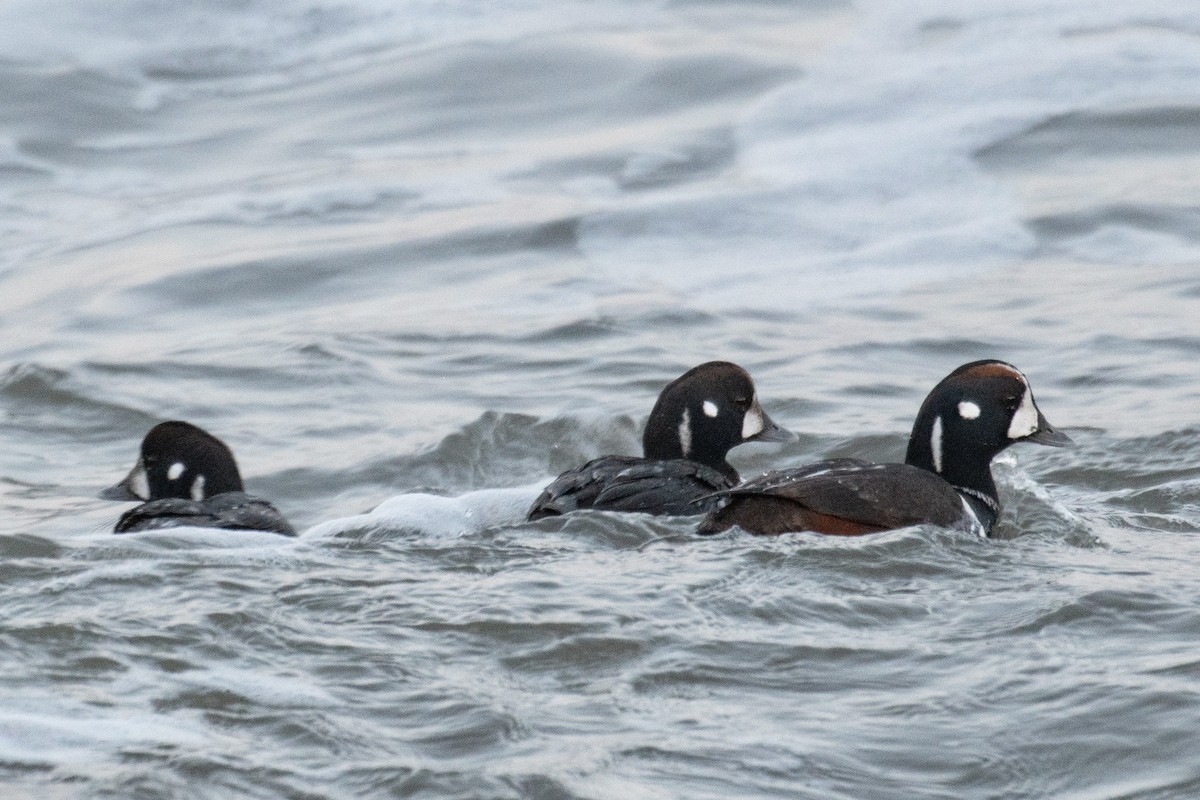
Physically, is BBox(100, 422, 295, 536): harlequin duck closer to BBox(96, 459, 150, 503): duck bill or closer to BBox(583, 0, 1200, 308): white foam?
BBox(96, 459, 150, 503): duck bill

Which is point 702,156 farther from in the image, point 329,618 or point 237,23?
point 329,618

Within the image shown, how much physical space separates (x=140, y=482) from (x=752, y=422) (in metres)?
2.32

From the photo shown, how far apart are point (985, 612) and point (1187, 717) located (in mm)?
811

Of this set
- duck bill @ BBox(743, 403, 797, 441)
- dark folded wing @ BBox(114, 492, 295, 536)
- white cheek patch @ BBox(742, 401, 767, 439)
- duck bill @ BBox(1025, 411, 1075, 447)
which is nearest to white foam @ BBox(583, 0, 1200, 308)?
duck bill @ BBox(743, 403, 797, 441)

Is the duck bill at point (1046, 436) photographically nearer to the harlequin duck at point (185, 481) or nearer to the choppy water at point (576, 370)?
the choppy water at point (576, 370)

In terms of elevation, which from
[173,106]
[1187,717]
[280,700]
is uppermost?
[173,106]

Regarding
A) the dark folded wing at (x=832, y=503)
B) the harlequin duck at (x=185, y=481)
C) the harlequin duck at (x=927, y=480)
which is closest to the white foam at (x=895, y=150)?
the harlequin duck at (x=927, y=480)

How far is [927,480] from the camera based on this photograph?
20.2 ft

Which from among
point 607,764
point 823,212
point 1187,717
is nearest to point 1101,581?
point 1187,717

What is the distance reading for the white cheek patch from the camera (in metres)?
6.99

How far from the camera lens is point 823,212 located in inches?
463

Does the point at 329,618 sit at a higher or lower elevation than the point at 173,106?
lower

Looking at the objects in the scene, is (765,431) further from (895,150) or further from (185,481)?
(895,150)

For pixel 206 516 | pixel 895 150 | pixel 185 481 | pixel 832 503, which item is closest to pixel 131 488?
pixel 185 481
